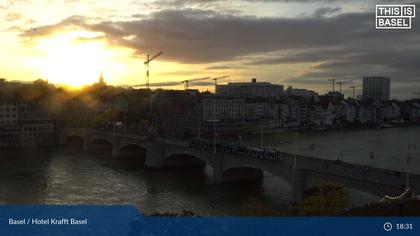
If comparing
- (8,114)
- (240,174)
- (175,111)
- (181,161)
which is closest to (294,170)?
(240,174)

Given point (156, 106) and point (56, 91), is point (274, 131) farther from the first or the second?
point (56, 91)

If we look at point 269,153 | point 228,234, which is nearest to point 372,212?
point 228,234

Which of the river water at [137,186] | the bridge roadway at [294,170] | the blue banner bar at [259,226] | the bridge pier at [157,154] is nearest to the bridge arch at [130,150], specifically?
the river water at [137,186]

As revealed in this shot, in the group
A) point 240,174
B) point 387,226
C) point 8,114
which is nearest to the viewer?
point 387,226

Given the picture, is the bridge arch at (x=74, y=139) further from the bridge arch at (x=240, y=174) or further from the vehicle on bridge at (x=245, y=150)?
the bridge arch at (x=240, y=174)

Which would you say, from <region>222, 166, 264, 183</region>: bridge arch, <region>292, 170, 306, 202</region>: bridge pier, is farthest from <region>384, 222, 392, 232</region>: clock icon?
<region>222, 166, 264, 183</region>: bridge arch

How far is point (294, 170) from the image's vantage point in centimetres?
819

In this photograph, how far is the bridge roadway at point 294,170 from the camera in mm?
6855

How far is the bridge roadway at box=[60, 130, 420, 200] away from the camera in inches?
270

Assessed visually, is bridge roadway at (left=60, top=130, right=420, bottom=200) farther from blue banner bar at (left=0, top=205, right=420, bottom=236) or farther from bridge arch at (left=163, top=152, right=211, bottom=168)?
blue banner bar at (left=0, top=205, right=420, bottom=236)

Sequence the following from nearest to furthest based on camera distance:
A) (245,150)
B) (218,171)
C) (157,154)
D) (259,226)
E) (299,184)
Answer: (259,226) < (299,184) < (218,171) < (245,150) < (157,154)

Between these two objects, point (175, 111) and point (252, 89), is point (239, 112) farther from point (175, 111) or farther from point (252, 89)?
point (252, 89)

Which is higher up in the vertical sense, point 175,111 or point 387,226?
point 175,111

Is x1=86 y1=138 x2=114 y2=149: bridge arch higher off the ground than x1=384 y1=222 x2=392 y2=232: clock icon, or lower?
lower
